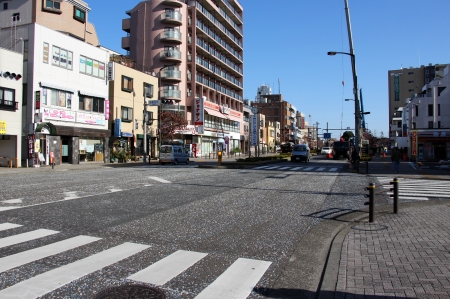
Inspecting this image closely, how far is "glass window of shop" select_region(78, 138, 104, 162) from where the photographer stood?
113ft

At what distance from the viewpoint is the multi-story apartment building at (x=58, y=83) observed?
28.5m

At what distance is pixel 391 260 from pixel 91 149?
33.8 metres

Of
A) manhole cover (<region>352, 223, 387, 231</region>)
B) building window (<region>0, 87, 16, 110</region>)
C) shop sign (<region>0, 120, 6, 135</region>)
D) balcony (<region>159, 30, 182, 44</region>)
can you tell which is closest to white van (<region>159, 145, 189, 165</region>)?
building window (<region>0, 87, 16, 110</region>)

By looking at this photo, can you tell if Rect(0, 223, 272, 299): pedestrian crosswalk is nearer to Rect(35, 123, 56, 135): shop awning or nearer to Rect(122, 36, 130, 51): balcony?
Rect(35, 123, 56, 135): shop awning

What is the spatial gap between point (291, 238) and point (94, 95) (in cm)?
3167

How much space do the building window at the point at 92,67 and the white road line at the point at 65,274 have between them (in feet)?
103

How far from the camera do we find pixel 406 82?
111m

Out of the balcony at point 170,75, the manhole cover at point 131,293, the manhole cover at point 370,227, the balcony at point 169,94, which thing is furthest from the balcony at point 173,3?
the manhole cover at point 131,293

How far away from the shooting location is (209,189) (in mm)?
14078

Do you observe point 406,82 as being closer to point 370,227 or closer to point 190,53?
point 190,53

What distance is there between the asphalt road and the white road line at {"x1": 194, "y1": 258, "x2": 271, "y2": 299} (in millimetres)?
12

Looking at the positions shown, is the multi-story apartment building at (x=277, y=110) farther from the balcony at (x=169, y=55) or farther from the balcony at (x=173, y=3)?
the balcony at (x=169, y=55)

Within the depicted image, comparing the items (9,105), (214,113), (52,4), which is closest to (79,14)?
(52,4)

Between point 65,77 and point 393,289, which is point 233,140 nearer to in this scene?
point 65,77
